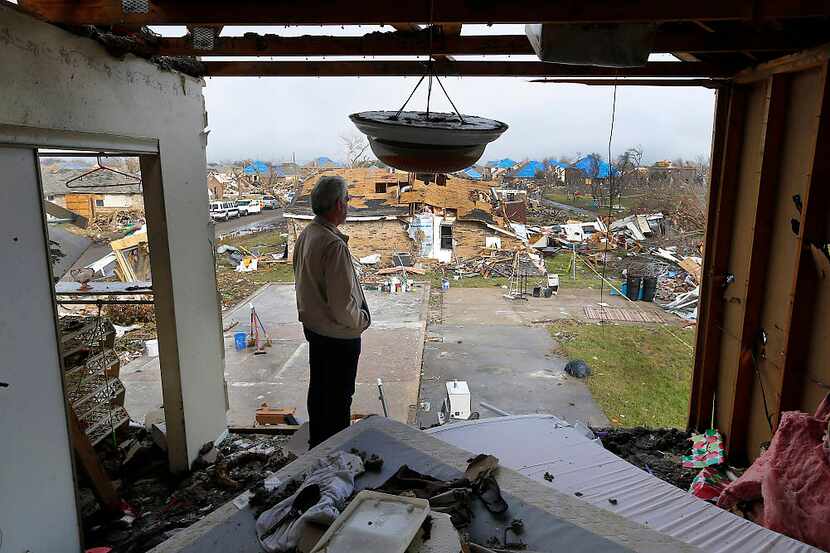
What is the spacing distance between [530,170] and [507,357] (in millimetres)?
19400

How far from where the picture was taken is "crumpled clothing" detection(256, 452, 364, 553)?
64.3 inches

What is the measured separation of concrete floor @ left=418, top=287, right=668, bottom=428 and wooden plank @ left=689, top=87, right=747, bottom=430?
1943 mm

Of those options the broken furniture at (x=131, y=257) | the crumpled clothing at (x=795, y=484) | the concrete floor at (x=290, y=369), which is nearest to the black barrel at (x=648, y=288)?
the concrete floor at (x=290, y=369)

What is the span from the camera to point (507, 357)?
9.12 m

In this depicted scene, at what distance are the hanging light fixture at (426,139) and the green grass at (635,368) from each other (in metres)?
5.04

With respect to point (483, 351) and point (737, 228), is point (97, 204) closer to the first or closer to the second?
point (483, 351)

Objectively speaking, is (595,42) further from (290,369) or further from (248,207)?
(248,207)

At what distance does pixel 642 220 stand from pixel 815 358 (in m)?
17.2

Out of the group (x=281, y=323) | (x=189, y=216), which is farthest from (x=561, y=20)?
(x=281, y=323)

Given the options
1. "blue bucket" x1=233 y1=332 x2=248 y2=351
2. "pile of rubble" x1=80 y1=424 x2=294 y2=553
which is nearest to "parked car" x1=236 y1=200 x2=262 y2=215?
"blue bucket" x1=233 y1=332 x2=248 y2=351

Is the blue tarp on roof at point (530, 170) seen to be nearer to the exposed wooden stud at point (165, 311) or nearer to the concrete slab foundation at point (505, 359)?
the concrete slab foundation at point (505, 359)

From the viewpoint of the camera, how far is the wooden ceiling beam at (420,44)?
2.81 m

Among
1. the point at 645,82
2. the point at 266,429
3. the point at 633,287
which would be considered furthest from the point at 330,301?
the point at 633,287

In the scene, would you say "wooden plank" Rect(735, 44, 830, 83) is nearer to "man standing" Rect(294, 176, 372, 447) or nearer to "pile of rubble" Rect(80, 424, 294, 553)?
"man standing" Rect(294, 176, 372, 447)
